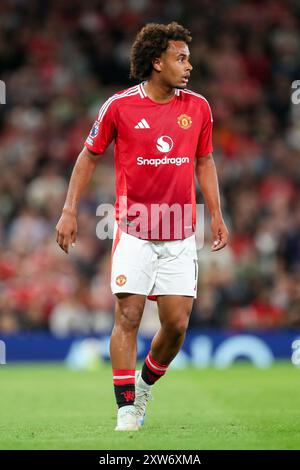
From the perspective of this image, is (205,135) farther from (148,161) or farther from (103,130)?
(103,130)

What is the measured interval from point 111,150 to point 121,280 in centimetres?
985

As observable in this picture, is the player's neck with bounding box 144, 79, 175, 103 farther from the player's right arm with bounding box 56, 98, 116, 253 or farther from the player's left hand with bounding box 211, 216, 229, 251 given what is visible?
the player's left hand with bounding box 211, 216, 229, 251

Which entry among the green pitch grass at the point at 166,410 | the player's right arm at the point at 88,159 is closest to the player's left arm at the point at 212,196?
the player's right arm at the point at 88,159

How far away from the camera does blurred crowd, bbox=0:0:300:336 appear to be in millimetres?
14172

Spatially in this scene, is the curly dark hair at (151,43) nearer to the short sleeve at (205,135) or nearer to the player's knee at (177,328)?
the short sleeve at (205,135)

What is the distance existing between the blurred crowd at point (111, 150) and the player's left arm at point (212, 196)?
678cm

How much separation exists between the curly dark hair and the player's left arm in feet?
2.31

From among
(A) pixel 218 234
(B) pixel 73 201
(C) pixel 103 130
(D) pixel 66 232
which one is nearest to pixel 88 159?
(C) pixel 103 130

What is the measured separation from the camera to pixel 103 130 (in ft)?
22.7

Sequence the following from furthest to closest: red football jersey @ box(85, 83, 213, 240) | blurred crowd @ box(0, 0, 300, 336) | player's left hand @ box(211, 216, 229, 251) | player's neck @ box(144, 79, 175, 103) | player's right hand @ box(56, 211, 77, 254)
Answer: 1. blurred crowd @ box(0, 0, 300, 336)
2. player's left hand @ box(211, 216, 229, 251)
3. player's neck @ box(144, 79, 175, 103)
4. red football jersey @ box(85, 83, 213, 240)
5. player's right hand @ box(56, 211, 77, 254)

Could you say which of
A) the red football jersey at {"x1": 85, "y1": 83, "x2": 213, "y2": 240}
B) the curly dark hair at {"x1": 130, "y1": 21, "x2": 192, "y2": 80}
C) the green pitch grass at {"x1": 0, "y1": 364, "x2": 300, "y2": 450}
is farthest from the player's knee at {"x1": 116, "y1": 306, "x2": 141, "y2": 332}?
the curly dark hair at {"x1": 130, "y1": 21, "x2": 192, "y2": 80}

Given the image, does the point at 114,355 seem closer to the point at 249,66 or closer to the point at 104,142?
the point at 104,142

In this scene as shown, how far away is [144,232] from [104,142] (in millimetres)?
632
